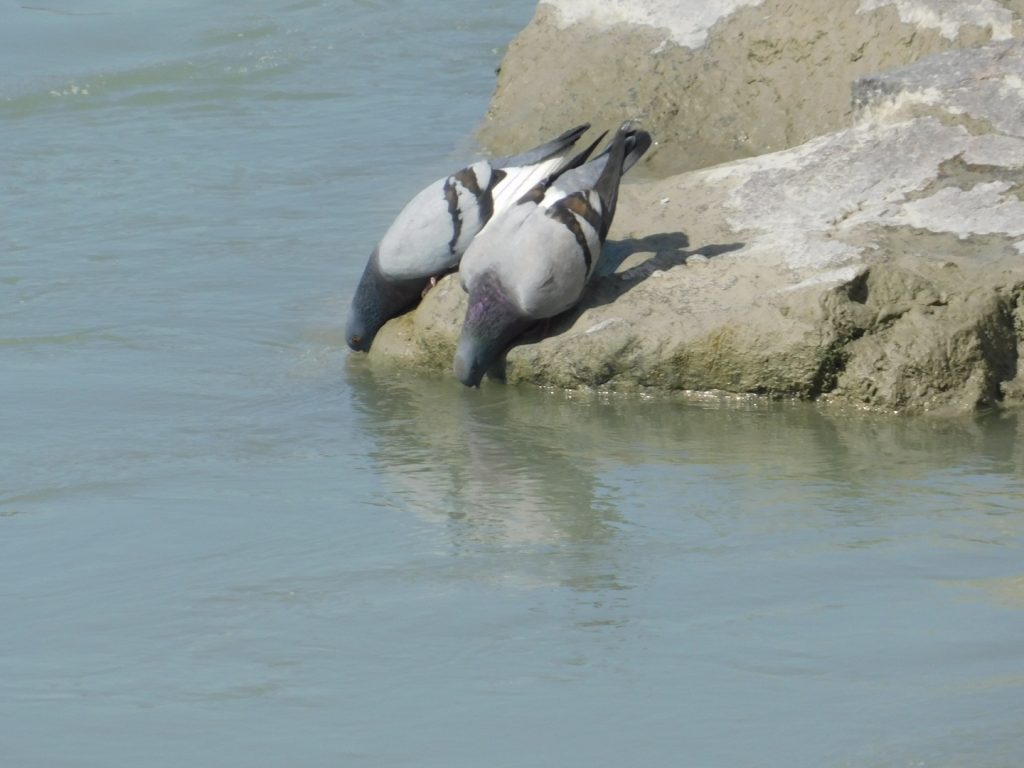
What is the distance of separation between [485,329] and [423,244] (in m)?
0.69

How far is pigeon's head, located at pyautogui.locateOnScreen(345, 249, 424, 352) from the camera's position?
6.65m

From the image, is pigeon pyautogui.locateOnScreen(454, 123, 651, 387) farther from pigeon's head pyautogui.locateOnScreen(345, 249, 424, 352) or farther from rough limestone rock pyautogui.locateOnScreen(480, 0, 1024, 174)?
rough limestone rock pyautogui.locateOnScreen(480, 0, 1024, 174)

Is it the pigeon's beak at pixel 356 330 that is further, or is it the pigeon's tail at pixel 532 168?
the pigeon's tail at pixel 532 168

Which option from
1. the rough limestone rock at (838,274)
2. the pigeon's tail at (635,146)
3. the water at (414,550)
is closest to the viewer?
the water at (414,550)

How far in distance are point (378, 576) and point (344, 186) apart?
5.30 meters

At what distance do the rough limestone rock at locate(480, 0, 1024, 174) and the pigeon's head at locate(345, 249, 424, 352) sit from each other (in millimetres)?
2939

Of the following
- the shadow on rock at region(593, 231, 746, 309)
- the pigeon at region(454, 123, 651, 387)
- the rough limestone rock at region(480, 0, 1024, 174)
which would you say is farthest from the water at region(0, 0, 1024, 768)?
the rough limestone rock at region(480, 0, 1024, 174)

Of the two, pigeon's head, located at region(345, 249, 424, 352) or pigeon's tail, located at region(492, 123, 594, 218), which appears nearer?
pigeon's head, located at region(345, 249, 424, 352)

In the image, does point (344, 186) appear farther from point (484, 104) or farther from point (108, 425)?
point (108, 425)

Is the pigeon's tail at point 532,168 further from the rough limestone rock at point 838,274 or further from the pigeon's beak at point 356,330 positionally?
the pigeon's beak at point 356,330

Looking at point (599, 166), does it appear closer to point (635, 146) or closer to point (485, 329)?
point (635, 146)

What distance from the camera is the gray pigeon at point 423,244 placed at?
6.61 meters

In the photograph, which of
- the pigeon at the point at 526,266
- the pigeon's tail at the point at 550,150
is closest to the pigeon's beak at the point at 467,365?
the pigeon at the point at 526,266

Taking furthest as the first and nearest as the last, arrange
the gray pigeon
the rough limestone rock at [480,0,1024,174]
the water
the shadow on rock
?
the rough limestone rock at [480,0,1024,174]
the gray pigeon
the shadow on rock
the water
